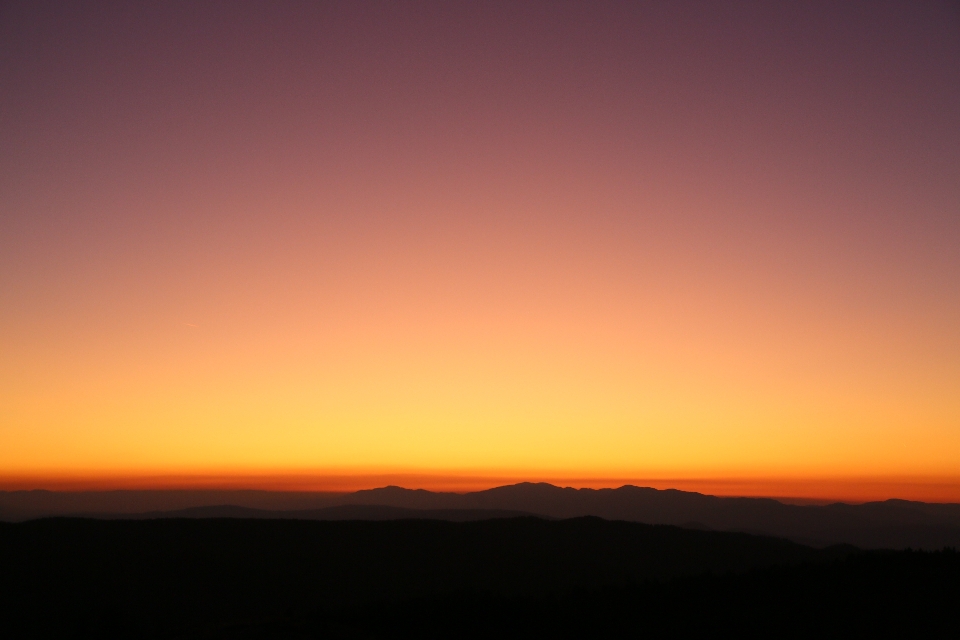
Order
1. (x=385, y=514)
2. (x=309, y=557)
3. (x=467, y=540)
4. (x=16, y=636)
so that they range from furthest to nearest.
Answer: (x=385, y=514)
(x=467, y=540)
(x=309, y=557)
(x=16, y=636)

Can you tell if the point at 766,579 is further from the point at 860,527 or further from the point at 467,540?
the point at 860,527

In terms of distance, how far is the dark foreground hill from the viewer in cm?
2339

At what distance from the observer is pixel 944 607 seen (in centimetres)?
2133

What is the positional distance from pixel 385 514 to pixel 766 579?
143520 mm

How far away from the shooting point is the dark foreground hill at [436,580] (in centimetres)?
2339

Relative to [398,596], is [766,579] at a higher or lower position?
higher

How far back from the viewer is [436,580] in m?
43.6

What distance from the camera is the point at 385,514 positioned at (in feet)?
534

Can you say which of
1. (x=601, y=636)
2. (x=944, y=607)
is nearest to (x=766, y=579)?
(x=944, y=607)

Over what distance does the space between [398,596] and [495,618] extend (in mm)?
15853

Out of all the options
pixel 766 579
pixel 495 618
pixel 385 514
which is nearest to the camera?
pixel 495 618

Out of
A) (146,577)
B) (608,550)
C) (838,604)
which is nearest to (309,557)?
(146,577)

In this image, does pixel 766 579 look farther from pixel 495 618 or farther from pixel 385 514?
pixel 385 514

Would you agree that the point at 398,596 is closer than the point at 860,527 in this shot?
Yes
